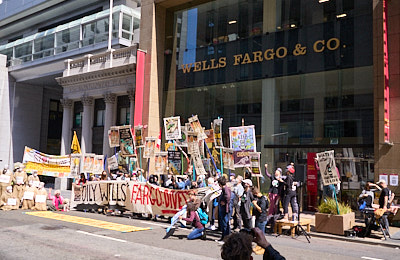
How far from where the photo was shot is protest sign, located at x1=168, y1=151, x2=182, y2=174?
1780 cm

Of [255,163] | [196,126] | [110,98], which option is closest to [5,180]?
[196,126]

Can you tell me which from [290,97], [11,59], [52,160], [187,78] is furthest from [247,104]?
[11,59]

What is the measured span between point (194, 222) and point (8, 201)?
985cm

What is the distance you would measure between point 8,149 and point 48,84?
7503 mm

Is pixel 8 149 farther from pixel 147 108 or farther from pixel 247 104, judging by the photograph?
pixel 247 104

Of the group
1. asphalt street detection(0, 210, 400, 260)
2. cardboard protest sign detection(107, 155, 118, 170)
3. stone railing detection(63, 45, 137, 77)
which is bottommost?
asphalt street detection(0, 210, 400, 260)

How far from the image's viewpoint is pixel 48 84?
39.3 metres

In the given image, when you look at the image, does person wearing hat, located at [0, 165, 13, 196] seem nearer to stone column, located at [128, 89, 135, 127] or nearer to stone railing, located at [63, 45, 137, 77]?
stone column, located at [128, 89, 135, 127]

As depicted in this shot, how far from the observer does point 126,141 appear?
18.7 metres

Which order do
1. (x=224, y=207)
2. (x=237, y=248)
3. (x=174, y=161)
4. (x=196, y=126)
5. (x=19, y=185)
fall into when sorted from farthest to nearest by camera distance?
(x=174, y=161), (x=19, y=185), (x=196, y=126), (x=224, y=207), (x=237, y=248)

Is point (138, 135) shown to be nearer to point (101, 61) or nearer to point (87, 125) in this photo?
point (101, 61)

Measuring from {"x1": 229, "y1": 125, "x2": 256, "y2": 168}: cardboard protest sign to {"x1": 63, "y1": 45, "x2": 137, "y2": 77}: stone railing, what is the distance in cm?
1255

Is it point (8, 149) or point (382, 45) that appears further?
point (8, 149)

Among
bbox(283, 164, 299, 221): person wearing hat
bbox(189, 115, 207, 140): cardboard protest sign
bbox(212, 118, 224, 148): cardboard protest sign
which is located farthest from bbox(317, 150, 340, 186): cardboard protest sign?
bbox(189, 115, 207, 140): cardboard protest sign
